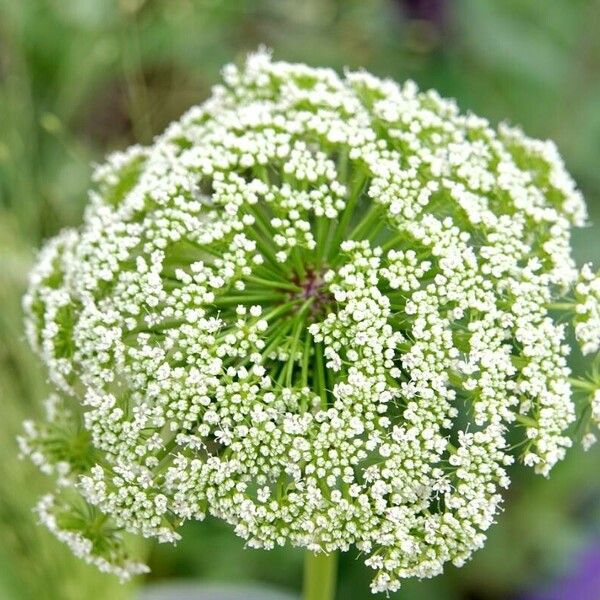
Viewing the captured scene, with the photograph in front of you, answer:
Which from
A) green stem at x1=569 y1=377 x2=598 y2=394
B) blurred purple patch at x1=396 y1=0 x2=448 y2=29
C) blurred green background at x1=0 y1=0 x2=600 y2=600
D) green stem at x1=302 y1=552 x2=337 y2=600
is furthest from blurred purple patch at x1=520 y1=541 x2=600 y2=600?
blurred purple patch at x1=396 y1=0 x2=448 y2=29

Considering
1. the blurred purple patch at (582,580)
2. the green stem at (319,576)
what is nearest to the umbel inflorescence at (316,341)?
the green stem at (319,576)

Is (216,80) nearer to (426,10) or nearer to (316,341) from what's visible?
(426,10)

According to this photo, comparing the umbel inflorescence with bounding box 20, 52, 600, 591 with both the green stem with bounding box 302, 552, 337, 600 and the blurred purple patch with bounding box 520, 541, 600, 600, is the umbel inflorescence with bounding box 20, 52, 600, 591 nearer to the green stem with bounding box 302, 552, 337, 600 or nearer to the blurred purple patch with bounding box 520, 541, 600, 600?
the green stem with bounding box 302, 552, 337, 600

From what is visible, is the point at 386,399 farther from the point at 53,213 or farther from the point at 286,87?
the point at 53,213

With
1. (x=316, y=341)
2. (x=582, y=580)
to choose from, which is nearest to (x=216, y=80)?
(x=582, y=580)

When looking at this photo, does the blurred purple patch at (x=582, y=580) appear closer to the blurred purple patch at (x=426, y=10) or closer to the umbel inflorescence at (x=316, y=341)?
the umbel inflorescence at (x=316, y=341)
